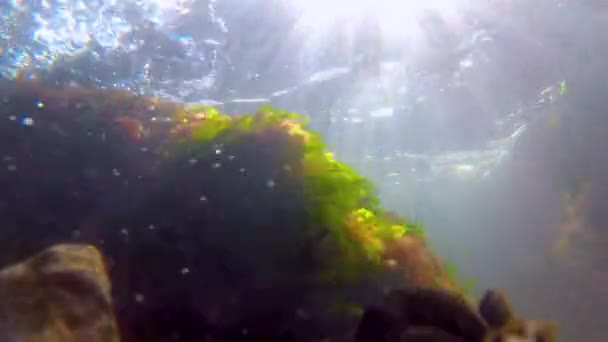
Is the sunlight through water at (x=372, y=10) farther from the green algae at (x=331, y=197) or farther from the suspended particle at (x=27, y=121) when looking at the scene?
the suspended particle at (x=27, y=121)

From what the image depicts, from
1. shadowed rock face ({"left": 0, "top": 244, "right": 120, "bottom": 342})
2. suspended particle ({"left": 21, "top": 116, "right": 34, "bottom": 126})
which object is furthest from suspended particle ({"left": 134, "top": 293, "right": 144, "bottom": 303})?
suspended particle ({"left": 21, "top": 116, "right": 34, "bottom": 126})

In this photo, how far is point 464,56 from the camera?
16453 mm

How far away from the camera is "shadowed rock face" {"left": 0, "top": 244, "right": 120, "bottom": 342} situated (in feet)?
9.73

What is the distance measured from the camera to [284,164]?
625 cm

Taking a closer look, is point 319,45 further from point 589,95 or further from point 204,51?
point 589,95

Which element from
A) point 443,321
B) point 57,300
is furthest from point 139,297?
point 443,321

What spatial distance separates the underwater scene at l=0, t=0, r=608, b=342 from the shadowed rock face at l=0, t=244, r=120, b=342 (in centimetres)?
2

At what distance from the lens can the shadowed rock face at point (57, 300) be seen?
9.73 ft

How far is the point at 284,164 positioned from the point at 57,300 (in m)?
3.64

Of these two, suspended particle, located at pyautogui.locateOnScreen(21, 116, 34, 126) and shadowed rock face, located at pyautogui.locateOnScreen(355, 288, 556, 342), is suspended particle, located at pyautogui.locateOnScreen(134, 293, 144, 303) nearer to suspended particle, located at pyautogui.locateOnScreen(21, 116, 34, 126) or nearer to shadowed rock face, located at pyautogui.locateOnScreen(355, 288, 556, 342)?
shadowed rock face, located at pyautogui.locateOnScreen(355, 288, 556, 342)

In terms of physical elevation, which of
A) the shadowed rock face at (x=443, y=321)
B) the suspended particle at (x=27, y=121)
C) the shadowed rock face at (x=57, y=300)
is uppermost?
the suspended particle at (x=27, y=121)

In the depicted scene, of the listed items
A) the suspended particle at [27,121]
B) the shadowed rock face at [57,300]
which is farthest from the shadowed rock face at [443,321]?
the suspended particle at [27,121]

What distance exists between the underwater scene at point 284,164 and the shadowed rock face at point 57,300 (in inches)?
0.6

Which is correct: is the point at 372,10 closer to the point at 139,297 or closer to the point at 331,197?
the point at 331,197
